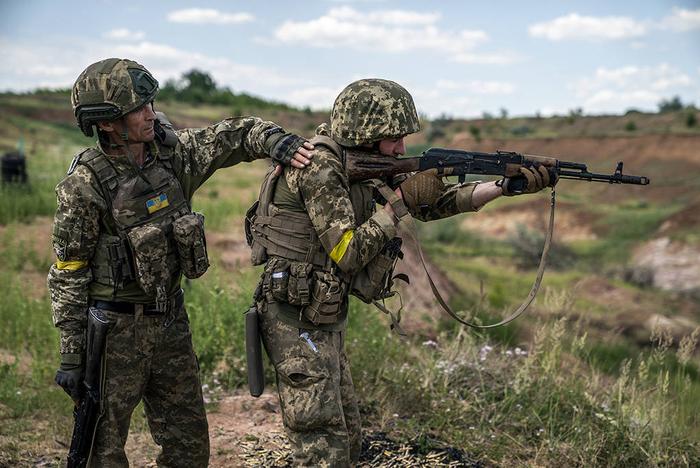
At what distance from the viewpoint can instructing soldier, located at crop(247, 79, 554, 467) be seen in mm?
3451

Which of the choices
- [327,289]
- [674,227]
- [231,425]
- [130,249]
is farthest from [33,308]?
[674,227]

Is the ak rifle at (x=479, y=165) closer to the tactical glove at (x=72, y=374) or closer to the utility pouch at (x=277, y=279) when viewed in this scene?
the utility pouch at (x=277, y=279)

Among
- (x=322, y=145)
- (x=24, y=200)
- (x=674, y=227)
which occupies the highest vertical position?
(x=322, y=145)

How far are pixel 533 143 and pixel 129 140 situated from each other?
32.4 meters

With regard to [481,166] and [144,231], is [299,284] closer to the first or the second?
[144,231]

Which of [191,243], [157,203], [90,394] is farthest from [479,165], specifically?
[90,394]

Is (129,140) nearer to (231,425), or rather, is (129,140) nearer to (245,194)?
(231,425)

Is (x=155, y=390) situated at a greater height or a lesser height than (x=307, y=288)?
lesser

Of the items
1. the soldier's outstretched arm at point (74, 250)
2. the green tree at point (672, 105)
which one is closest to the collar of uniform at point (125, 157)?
the soldier's outstretched arm at point (74, 250)

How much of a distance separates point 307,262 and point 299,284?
0.14 meters

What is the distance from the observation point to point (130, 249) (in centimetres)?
361

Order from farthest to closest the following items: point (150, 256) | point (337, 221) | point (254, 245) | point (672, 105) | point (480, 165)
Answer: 1. point (672, 105)
2. point (480, 165)
3. point (254, 245)
4. point (150, 256)
5. point (337, 221)

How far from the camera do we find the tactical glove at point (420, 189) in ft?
12.1

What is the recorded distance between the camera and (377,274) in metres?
3.62
